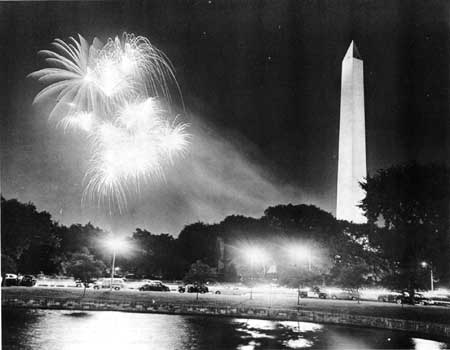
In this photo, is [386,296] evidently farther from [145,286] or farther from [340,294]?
[145,286]

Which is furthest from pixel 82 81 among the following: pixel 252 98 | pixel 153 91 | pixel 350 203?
pixel 350 203

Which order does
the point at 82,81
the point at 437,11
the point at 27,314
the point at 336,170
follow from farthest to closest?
the point at 336,170
the point at 27,314
the point at 82,81
the point at 437,11

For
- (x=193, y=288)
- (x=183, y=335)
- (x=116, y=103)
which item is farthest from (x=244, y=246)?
(x=116, y=103)

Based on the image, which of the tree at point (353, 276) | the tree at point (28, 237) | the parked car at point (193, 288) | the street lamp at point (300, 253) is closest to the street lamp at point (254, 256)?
the street lamp at point (300, 253)

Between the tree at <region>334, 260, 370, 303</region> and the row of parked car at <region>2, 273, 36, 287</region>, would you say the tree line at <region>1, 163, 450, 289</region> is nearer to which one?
the tree at <region>334, 260, 370, 303</region>

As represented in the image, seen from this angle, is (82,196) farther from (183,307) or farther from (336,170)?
(336,170)
